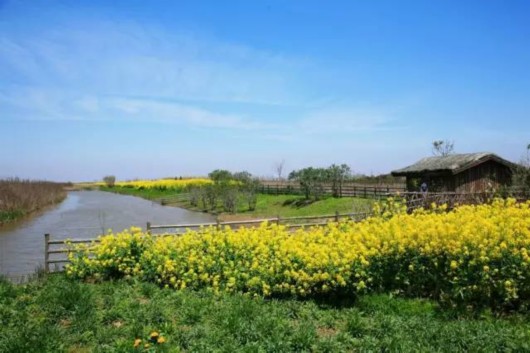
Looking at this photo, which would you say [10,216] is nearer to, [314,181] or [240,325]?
[314,181]

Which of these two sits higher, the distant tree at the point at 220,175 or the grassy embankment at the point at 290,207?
the distant tree at the point at 220,175

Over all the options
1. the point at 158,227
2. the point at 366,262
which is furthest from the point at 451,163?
the point at 366,262

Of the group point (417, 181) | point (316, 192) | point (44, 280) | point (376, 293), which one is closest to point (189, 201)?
point (316, 192)

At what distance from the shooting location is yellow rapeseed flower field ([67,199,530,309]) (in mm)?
7543

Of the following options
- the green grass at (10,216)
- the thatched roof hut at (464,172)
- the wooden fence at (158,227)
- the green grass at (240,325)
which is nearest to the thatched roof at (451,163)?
the thatched roof hut at (464,172)

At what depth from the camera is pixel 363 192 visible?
3356 centimetres

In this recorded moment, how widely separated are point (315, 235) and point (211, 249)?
220 centimetres

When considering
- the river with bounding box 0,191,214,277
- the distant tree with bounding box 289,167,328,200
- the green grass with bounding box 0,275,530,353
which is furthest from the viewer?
the distant tree with bounding box 289,167,328,200

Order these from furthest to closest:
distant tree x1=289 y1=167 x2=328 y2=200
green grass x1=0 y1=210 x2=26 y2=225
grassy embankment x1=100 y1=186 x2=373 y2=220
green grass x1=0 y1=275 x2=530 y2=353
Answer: distant tree x1=289 y1=167 x2=328 y2=200
grassy embankment x1=100 y1=186 x2=373 y2=220
green grass x1=0 y1=210 x2=26 y2=225
green grass x1=0 y1=275 x2=530 y2=353

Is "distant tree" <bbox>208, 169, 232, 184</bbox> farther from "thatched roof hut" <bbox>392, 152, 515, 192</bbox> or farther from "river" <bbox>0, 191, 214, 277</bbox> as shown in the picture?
"thatched roof hut" <bbox>392, 152, 515, 192</bbox>

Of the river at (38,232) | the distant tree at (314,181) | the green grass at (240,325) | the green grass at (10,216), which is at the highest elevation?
the distant tree at (314,181)

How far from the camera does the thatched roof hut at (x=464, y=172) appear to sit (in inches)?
900

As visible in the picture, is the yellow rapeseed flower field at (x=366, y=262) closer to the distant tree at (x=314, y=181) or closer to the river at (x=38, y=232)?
the river at (x=38, y=232)

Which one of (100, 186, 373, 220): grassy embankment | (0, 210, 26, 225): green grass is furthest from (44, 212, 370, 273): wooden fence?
(0, 210, 26, 225): green grass
